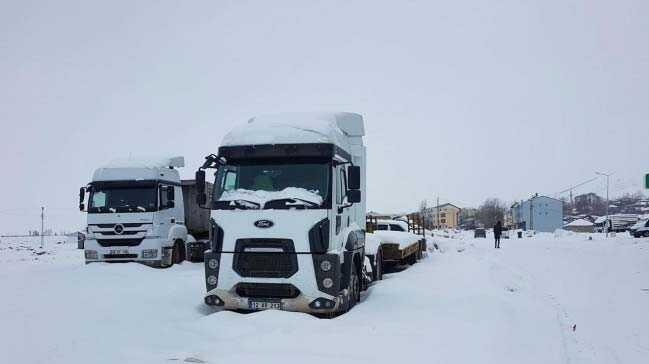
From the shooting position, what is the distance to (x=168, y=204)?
17.5 m

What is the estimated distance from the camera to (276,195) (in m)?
9.33

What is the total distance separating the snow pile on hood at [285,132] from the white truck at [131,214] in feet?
24.9

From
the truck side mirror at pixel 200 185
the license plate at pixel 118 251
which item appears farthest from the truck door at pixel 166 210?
the truck side mirror at pixel 200 185

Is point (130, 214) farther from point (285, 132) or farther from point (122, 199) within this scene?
point (285, 132)

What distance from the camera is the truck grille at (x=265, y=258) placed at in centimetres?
908

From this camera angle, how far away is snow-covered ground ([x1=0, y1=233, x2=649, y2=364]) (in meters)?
6.74

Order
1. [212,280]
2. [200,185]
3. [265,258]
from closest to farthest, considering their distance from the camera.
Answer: [265,258], [212,280], [200,185]

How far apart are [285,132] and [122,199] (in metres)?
8.91

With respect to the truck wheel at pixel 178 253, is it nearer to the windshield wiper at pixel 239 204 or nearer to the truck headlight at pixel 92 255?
the truck headlight at pixel 92 255

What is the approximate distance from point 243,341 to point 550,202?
368 feet

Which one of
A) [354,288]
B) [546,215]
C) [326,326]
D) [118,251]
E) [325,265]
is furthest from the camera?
[546,215]

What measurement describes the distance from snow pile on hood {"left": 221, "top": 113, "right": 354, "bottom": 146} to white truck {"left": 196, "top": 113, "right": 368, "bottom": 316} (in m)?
0.02

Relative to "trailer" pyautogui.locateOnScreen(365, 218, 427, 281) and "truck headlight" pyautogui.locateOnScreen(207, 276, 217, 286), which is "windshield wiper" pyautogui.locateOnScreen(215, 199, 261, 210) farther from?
"trailer" pyautogui.locateOnScreen(365, 218, 427, 281)

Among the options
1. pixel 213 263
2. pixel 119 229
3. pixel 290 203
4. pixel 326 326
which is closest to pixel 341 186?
pixel 290 203
